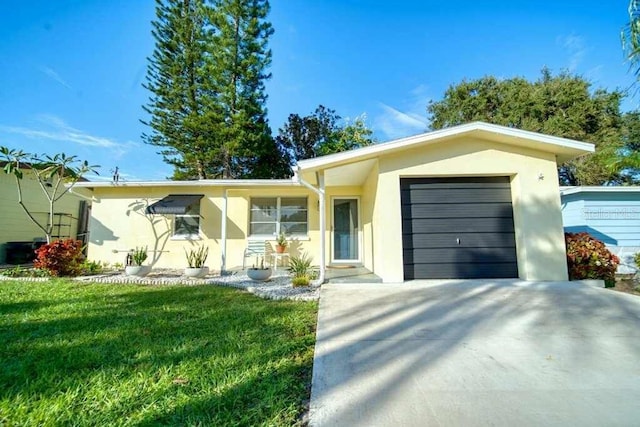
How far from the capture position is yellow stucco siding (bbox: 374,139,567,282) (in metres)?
6.08

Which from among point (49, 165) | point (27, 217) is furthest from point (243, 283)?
point (27, 217)

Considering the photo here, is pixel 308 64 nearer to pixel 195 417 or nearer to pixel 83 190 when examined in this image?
pixel 83 190

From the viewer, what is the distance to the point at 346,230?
30.6ft

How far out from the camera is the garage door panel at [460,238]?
6.38 metres

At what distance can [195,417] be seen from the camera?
5.92 feet

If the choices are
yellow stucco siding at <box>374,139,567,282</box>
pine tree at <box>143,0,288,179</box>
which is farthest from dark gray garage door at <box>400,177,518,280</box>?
pine tree at <box>143,0,288,179</box>

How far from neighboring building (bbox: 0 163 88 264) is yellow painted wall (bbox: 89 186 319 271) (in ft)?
16.6

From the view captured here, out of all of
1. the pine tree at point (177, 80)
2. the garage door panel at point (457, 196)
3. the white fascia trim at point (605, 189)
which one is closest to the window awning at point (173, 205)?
the garage door panel at point (457, 196)

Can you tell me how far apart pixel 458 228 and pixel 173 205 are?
7.67 meters

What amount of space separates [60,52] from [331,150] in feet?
46.1

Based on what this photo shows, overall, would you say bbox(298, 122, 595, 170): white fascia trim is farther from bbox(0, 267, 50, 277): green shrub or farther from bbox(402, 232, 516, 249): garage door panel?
bbox(0, 267, 50, 277): green shrub

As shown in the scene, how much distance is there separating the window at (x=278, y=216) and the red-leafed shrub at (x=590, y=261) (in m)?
6.88

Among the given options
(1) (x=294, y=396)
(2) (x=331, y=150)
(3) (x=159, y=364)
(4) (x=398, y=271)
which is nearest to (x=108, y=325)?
(3) (x=159, y=364)

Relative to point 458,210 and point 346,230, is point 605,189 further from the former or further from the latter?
point 346,230
